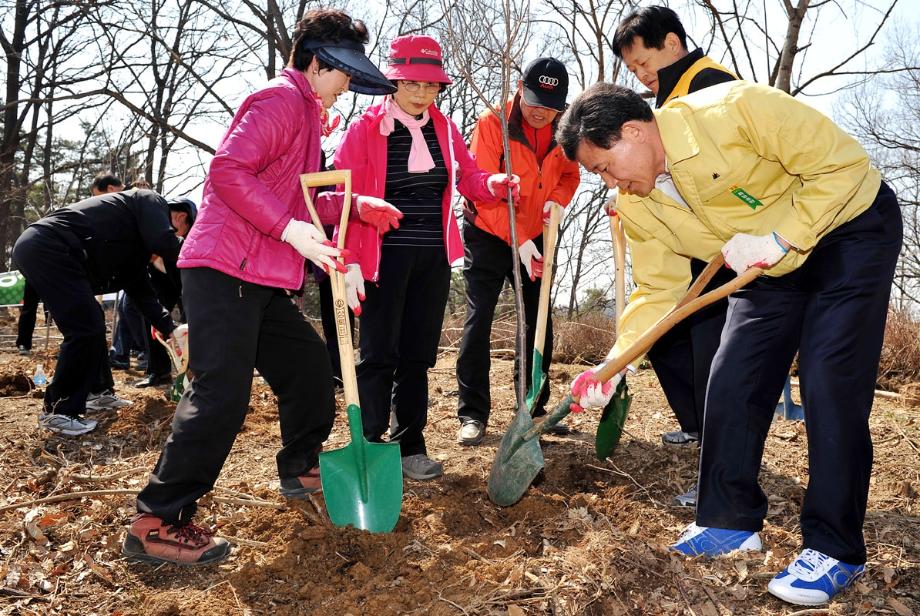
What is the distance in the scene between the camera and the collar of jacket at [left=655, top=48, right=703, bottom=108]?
10.5 feet

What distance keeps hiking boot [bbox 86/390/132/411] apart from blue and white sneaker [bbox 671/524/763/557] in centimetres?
433

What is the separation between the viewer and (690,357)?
3768 mm

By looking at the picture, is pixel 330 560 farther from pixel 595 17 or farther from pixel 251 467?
pixel 595 17

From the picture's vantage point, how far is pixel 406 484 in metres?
3.45

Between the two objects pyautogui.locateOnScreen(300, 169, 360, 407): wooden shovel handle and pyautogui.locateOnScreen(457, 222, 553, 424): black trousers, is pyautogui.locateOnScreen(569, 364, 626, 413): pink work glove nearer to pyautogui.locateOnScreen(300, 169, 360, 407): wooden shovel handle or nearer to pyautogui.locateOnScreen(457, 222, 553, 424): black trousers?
pyautogui.locateOnScreen(300, 169, 360, 407): wooden shovel handle

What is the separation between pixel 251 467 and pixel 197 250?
1696 mm

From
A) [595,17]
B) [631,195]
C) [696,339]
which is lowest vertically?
[696,339]

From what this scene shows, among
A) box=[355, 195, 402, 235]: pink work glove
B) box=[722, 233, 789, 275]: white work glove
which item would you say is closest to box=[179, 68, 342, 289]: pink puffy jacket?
box=[355, 195, 402, 235]: pink work glove

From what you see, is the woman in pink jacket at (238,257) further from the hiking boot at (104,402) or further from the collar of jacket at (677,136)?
the hiking boot at (104,402)

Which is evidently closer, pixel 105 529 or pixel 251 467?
pixel 105 529

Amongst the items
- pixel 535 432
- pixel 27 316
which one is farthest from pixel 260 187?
pixel 27 316

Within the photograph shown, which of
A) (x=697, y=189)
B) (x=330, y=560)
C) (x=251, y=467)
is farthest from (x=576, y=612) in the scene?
(x=251, y=467)

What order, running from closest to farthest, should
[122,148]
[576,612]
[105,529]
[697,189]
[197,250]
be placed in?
[576,612] → [697,189] → [197,250] → [105,529] → [122,148]

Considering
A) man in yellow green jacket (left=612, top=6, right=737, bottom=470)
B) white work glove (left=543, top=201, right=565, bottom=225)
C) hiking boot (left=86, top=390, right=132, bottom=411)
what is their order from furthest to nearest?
hiking boot (left=86, top=390, right=132, bottom=411) < white work glove (left=543, top=201, right=565, bottom=225) < man in yellow green jacket (left=612, top=6, right=737, bottom=470)
